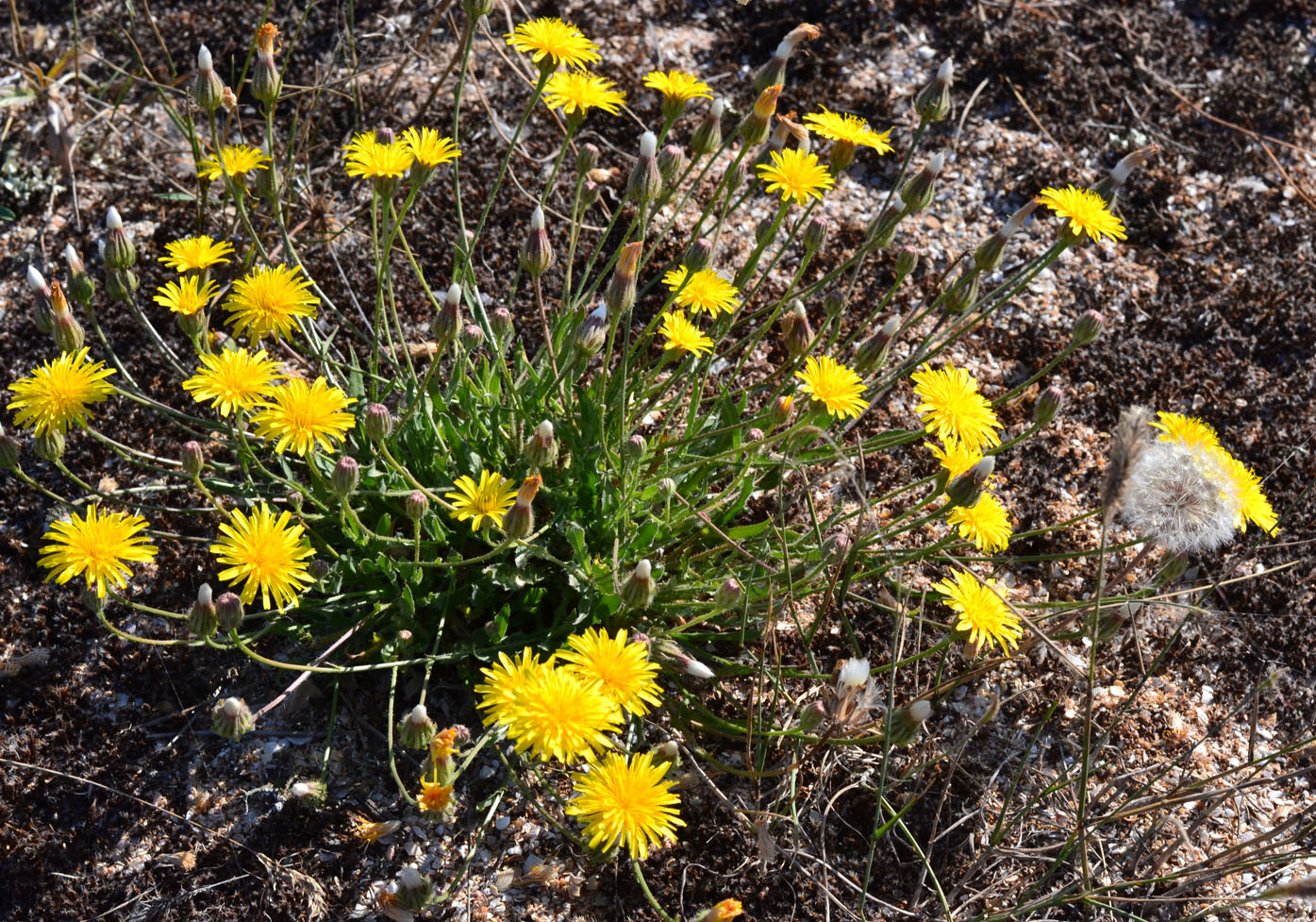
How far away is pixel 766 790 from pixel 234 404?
70.7 inches

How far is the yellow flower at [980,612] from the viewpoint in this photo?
2.79 metres

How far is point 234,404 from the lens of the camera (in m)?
2.58

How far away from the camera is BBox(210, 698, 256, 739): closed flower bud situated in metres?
2.44

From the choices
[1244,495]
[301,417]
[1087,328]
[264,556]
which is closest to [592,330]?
[301,417]

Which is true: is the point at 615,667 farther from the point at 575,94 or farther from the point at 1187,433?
the point at 1187,433

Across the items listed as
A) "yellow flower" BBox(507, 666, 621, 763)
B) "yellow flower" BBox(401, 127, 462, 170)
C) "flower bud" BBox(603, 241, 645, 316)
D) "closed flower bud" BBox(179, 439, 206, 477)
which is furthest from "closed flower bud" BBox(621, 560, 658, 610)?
"yellow flower" BBox(401, 127, 462, 170)

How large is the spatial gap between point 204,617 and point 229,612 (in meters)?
0.06

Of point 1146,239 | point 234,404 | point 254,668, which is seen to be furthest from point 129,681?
point 1146,239

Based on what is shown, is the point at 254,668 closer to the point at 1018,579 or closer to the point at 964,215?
the point at 1018,579

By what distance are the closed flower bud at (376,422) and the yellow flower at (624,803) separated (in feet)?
3.13

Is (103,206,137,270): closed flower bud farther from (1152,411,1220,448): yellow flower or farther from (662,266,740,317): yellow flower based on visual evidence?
(1152,411,1220,448): yellow flower

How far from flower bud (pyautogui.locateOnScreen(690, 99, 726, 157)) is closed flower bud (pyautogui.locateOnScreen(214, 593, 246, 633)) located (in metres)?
1.78

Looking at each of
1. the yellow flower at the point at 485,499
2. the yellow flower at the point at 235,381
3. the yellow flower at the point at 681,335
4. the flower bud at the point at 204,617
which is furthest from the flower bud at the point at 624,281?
the flower bud at the point at 204,617

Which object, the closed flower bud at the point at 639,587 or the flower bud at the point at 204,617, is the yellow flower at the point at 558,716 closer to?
the closed flower bud at the point at 639,587
